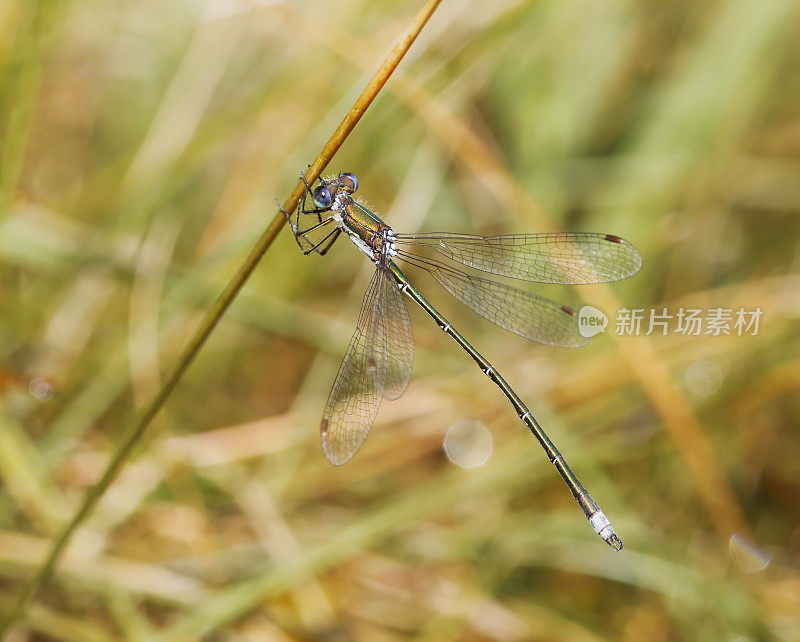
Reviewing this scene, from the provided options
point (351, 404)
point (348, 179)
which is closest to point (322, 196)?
point (348, 179)

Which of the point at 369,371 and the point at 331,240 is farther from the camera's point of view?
the point at 331,240

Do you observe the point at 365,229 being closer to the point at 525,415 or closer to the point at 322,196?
the point at 322,196

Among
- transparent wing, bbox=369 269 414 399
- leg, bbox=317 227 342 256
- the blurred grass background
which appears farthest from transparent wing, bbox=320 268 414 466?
the blurred grass background

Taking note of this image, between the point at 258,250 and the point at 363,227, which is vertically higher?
the point at 363,227

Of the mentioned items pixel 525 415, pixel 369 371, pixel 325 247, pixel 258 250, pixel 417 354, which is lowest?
pixel 258 250

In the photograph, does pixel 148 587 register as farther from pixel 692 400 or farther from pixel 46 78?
pixel 46 78

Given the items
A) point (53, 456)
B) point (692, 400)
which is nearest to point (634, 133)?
point (692, 400)

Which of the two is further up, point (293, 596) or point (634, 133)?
point (634, 133)
